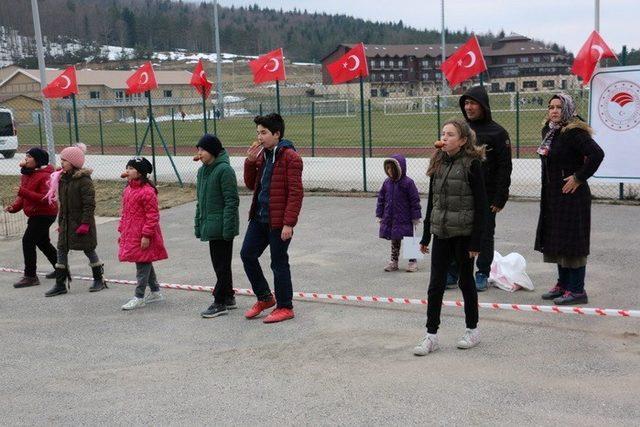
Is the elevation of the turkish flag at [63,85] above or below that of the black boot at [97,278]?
above

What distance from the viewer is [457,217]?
17.3ft

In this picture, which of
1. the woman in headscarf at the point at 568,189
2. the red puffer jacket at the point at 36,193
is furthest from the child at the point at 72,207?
the woman in headscarf at the point at 568,189

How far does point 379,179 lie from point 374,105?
5581cm

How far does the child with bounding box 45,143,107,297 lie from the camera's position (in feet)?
25.3

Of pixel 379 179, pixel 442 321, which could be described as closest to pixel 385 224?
pixel 442 321

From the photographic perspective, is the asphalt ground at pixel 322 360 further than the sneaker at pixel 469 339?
No

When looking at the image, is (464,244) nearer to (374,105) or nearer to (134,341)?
(134,341)

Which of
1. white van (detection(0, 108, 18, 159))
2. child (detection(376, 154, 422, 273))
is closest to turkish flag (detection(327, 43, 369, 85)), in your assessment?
child (detection(376, 154, 422, 273))

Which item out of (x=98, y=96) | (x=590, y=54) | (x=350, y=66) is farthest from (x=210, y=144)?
(x=98, y=96)

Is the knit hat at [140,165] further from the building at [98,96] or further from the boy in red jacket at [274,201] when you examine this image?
the building at [98,96]

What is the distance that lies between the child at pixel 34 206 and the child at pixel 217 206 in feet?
8.24

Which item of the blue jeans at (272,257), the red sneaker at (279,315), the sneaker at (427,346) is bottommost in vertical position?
the red sneaker at (279,315)

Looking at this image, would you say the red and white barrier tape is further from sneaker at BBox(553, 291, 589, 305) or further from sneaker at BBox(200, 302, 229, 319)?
sneaker at BBox(200, 302, 229, 319)

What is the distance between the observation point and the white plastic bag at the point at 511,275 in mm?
7076
